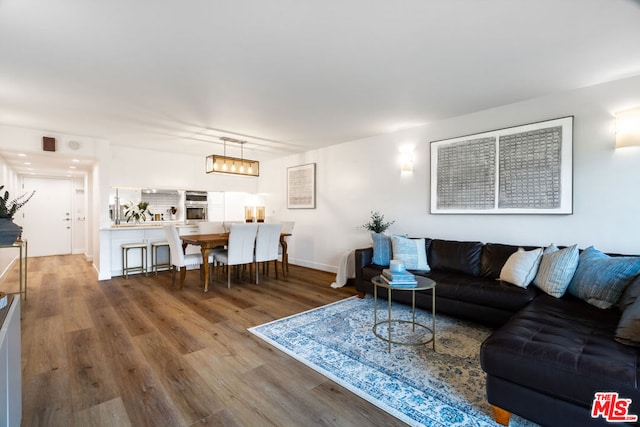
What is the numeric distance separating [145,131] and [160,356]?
3.42m

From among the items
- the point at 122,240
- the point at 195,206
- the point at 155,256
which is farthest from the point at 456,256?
the point at 122,240

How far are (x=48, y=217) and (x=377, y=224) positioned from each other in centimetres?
850

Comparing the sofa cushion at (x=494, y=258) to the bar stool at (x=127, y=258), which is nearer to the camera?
the sofa cushion at (x=494, y=258)

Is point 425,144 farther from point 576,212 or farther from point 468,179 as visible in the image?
point 576,212

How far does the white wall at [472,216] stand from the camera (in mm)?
2854

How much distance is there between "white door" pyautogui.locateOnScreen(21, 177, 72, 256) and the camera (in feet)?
24.6

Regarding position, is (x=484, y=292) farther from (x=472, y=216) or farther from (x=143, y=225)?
(x=143, y=225)

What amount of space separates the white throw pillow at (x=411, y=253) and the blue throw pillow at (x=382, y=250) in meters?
0.14

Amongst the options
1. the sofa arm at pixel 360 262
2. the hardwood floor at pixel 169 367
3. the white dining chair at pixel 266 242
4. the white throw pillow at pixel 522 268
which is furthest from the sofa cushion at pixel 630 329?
the white dining chair at pixel 266 242

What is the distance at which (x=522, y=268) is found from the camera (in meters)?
2.87

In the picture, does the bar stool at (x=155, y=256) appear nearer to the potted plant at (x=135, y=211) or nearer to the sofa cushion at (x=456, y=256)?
the potted plant at (x=135, y=211)

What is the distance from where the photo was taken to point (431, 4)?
180 centimetres

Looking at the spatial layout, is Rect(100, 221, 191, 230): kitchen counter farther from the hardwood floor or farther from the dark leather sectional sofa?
the dark leather sectional sofa

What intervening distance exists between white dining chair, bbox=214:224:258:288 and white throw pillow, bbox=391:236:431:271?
2152mm
